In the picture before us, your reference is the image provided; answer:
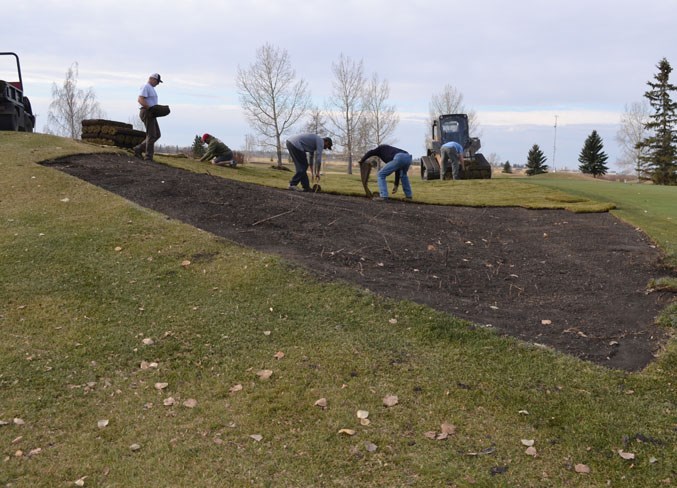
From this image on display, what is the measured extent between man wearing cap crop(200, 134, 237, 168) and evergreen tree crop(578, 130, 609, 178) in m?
54.1

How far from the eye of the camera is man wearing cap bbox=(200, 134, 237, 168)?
18.7 meters

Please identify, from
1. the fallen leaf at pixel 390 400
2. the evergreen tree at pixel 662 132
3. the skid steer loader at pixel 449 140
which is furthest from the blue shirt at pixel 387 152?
the evergreen tree at pixel 662 132

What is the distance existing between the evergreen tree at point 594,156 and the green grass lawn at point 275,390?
209 ft

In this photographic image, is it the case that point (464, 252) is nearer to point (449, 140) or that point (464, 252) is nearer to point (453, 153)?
Result: point (453, 153)

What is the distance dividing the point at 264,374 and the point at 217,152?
14.9 m

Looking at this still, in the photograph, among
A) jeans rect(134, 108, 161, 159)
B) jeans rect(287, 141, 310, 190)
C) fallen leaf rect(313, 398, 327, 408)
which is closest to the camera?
fallen leaf rect(313, 398, 327, 408)

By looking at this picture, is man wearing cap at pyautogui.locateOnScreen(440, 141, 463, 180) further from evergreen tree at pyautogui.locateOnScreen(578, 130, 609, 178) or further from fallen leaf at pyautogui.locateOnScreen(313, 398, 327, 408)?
evergreen tree at pyautogui.locateOnScreen(578, 130, 609, 178)

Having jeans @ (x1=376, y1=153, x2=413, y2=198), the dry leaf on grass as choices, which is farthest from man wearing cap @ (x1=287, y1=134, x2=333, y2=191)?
the dry leaf on grass

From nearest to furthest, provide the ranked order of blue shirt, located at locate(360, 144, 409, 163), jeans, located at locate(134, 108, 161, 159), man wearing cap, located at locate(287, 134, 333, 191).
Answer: man wearing cap, located at locate(287, 134, 333, 191) → blue shirt, located at locate(360, 144, 409, 163) → jeans, located at locate(134, 108, 161, 159)

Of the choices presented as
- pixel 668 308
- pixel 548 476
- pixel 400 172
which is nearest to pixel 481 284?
pixel 668 308

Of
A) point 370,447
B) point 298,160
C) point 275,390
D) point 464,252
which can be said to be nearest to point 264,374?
point 275,390

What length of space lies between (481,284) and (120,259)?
15.2 feet

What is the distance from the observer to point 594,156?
6391 centimetres

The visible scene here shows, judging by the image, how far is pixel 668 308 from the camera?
6504 millimetres
